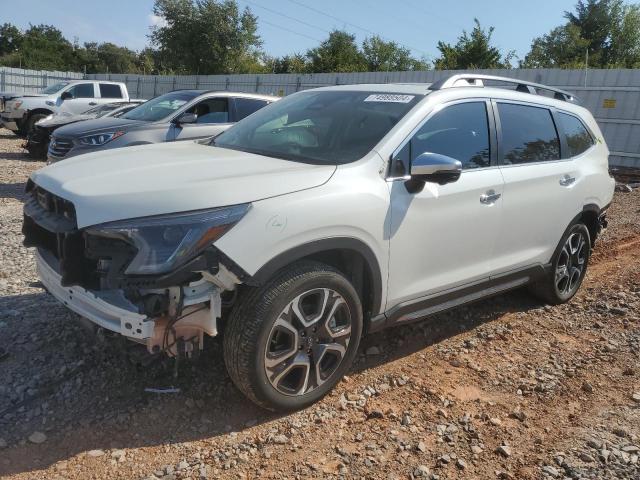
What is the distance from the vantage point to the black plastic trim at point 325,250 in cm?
259

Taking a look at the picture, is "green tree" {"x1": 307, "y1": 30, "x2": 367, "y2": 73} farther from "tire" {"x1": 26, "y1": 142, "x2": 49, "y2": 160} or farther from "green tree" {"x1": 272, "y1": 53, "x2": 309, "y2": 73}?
"tire" {"x1": 26, "y1": 142, "x2": 49, "y2": 160}

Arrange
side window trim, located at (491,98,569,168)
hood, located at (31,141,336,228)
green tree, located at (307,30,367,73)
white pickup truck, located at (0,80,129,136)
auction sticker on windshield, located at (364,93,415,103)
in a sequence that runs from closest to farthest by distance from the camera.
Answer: hood, located at (31,141,336,228) → auction sticker on windshield, located at (364,93,415,103) → side window trim, located at (491,98,569,168) → white pickup truck, located at (0,80,129,136) → green tree, located at (307,30,367,73)

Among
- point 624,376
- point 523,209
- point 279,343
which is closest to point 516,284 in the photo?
point 523,209

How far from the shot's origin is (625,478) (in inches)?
103

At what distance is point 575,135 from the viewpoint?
4.75 meters

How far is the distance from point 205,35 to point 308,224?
3820 centimetres

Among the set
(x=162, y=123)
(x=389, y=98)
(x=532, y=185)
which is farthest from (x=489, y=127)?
(x=162, y=123)

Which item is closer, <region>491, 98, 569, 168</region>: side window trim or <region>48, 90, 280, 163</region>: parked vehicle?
<region>491, 98, 569, 168</region>: side window trim

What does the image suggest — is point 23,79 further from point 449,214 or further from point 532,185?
point 449,214

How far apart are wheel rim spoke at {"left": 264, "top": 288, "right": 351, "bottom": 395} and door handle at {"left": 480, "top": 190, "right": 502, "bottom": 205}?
4.18 feet

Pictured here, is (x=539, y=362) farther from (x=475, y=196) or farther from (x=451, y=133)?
(x=451, y=133)

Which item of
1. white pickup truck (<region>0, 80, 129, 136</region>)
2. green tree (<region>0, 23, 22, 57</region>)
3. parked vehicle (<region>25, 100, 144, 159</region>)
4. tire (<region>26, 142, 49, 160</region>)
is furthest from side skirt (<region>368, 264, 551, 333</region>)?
green tree (<region>0, 23, 22, 57</region>)

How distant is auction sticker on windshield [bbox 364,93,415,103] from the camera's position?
3527 mm

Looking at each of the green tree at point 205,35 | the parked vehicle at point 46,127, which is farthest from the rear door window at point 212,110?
the green tree at point 205,35
